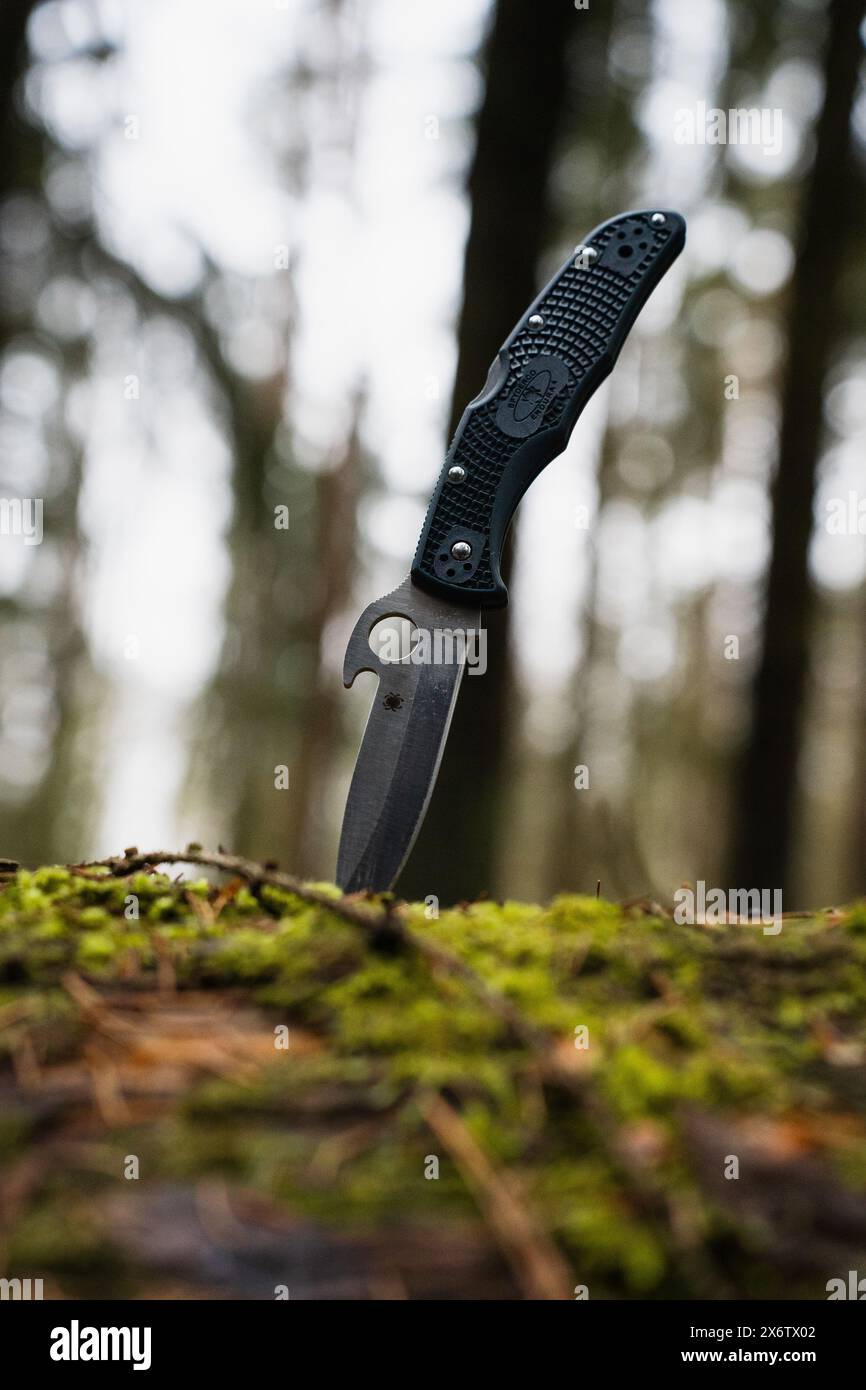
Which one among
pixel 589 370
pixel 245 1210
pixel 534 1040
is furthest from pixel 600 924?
pixel 589 370

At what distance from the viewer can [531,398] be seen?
2.58 m

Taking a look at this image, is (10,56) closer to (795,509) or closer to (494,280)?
(494,280)

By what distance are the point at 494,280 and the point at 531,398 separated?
10.2 feet

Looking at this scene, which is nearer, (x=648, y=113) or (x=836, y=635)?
(x=648, y=113)

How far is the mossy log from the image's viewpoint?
1052mm

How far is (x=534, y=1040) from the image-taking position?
1.26m

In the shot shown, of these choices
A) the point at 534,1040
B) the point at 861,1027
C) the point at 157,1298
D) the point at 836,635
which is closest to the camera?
the point at 157,1298

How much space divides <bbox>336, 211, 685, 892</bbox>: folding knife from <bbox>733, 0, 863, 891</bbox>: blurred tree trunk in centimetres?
465

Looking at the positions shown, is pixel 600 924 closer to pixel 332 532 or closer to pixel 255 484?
pixel 255 484

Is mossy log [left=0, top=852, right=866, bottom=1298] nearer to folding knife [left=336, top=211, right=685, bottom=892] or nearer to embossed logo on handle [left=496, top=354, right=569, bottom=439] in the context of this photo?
folding knife [left=336, top=211, right=685, bottom=892]

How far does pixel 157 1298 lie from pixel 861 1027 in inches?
46.3

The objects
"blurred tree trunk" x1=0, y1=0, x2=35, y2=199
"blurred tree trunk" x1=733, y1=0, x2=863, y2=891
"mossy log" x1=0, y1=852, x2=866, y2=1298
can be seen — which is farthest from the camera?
"blurred tree trunk" x1=733, y1=0, x2=863, y2=891

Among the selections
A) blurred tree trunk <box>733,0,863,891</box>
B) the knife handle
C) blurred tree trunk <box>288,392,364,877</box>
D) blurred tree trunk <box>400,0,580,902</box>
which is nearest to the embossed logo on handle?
the knife handle

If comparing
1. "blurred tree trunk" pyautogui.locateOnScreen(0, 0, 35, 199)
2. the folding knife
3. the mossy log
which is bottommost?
the mossy log
